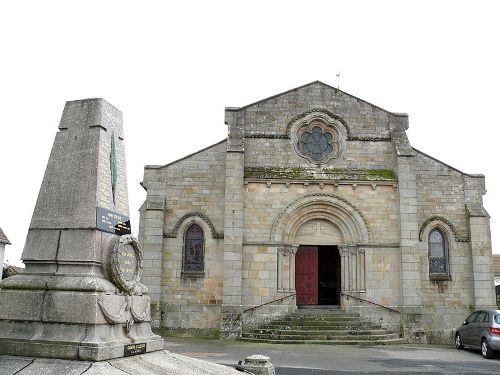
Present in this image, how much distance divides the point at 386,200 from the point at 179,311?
28.8 ft

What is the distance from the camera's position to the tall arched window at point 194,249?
19562 millimetres

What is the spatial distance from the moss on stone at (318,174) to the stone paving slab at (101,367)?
12226mm

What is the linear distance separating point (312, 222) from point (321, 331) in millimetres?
4364

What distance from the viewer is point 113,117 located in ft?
28.2

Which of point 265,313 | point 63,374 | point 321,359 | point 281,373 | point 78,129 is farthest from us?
point 265,313

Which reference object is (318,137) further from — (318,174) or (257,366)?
(257,366)

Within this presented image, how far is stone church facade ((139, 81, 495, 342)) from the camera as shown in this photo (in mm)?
18781

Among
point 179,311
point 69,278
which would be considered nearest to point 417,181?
point 179,311

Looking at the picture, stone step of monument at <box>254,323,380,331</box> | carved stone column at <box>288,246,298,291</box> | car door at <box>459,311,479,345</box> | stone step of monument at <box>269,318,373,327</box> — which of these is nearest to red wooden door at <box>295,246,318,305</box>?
carved stone column at <box>288,246,298,291</box>

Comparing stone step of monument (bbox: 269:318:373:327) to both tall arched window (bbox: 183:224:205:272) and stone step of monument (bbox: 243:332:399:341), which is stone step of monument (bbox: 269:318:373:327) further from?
tall arched window (bbox: 183:224:205:272)

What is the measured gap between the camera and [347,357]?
45.3 feet

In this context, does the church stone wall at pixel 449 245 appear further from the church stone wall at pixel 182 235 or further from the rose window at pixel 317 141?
the church stone wall at pixel 182 235

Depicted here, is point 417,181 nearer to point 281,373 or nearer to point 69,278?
point 281,373

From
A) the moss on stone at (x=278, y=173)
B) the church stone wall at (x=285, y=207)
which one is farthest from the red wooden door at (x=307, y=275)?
the moss on stone at (x=278, y=173)
